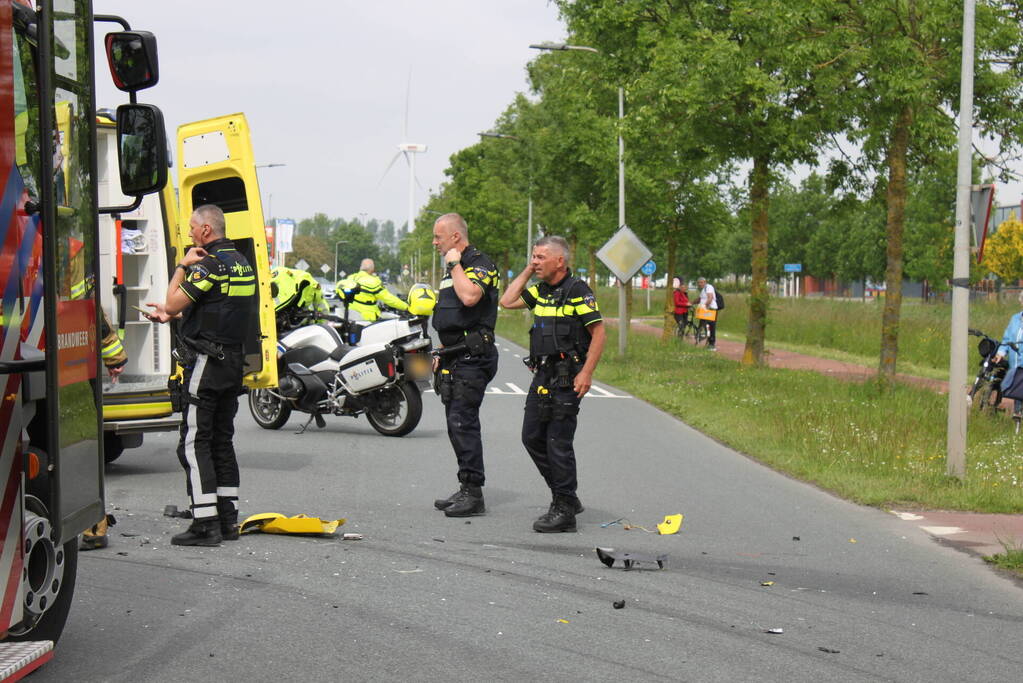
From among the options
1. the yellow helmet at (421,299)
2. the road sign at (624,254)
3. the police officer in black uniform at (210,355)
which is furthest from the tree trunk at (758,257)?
the police officer in black uniform at (210,355)

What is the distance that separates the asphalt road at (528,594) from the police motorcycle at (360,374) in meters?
2.53

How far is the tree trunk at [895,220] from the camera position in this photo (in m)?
16.5

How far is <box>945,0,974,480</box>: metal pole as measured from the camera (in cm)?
1000

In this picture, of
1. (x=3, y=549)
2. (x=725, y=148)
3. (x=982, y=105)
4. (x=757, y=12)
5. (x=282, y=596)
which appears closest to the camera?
(x=3, y=549)

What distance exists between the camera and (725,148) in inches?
823

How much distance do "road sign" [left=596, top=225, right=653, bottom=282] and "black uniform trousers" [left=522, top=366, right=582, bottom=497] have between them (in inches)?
639

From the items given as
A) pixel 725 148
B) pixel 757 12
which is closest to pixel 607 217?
pixel 725 148

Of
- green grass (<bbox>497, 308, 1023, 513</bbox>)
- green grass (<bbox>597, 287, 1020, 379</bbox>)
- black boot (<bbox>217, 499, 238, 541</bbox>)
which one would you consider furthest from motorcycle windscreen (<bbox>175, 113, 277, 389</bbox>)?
green grass (<bbox>597, 287, 1020, 379</bbox>)

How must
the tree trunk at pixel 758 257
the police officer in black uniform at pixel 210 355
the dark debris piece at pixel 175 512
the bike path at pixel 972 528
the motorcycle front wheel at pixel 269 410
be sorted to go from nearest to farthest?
the police officer in black uniform at pixel 210 355, the bike path at pixel 972 528, the dark debris piece at pixel 175 512, the motorcycle front wheel at pixel 269 410, the tree trunk at pixel 758 257

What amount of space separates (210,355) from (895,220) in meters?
11.6

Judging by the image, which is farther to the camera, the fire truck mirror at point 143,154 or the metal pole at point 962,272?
the metal pole at point 962,272

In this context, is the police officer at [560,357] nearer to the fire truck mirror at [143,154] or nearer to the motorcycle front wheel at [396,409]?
the fire truck mirror at [143,154]

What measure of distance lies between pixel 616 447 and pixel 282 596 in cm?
693

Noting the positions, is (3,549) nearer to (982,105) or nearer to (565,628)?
(565,628)
